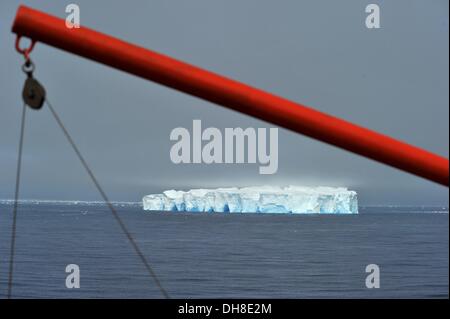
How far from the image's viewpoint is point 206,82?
9.53 ft

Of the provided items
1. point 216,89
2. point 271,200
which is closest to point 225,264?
point 271,200

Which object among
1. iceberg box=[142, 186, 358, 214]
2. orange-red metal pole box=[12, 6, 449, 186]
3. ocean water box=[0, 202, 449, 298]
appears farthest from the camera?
iceberg box=[142, 186, 358, 214]

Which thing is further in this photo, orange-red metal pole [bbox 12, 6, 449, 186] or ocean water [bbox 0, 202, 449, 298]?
ocean water [bbox 0, 202, 449, 298]

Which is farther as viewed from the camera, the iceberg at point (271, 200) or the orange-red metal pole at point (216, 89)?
the iceberg at point (271, 200)

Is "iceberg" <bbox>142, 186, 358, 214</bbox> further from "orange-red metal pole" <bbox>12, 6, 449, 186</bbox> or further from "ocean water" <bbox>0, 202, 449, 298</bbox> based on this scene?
"orange-red metal pole" <bbox>12, 6, 449, 186</bbox>

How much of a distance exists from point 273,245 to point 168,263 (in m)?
25.5

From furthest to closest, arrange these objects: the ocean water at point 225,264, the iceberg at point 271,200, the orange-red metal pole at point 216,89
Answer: the iceberg at point 271,200
the ocean water at point 225,264
the orange-red metal pole at point 216,89

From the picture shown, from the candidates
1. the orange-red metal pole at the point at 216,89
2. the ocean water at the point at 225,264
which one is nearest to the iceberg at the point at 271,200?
the ocean water at the point at 225,264

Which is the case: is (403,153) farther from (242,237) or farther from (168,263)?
(242,237)

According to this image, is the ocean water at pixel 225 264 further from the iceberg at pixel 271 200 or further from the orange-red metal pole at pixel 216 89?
the orange-red metal pole at pixel 216 89

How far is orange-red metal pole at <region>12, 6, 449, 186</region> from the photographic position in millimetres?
2908

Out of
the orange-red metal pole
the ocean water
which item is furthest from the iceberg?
the orange-red metal pole

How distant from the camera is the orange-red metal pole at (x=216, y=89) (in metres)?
2.91
